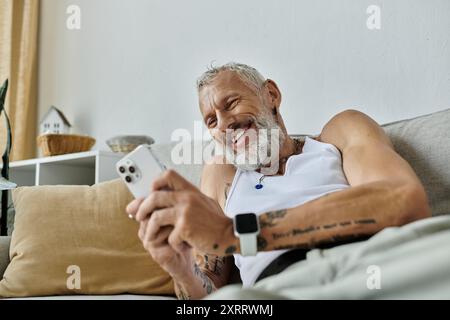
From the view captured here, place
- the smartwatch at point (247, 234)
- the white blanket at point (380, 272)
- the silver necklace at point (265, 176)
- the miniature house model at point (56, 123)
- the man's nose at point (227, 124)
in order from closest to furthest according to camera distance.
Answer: the white blanket at point (380, 272) → the smartwatch at point (247, 234) → the silver necklace at point (265, 176) → the man's nose at point (227, 124) → the miniature house model at point (56, 123)

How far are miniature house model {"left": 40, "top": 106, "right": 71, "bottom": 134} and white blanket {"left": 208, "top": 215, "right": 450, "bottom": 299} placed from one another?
174 cm

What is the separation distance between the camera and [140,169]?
0.81 meters

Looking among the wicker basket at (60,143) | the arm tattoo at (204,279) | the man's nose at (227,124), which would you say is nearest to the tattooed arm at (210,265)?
the arm tattoo at (204,279)

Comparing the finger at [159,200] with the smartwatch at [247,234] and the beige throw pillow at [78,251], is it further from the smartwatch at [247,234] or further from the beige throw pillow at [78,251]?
the beige throw pillow at [78,251]

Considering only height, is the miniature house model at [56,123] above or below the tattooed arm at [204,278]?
above

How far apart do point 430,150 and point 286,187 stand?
33 cm

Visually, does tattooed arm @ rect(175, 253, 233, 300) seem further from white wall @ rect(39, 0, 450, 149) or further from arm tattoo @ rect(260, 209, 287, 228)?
white wall @ rect(39, 0, 450, 149)

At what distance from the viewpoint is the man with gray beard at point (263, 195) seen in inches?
31.4

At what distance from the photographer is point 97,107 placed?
2.36 meters

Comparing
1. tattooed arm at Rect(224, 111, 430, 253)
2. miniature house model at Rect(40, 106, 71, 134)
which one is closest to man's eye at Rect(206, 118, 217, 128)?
tattooed arm at Rect(224, 111, 430, 253)

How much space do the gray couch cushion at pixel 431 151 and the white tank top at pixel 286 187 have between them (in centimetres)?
16
